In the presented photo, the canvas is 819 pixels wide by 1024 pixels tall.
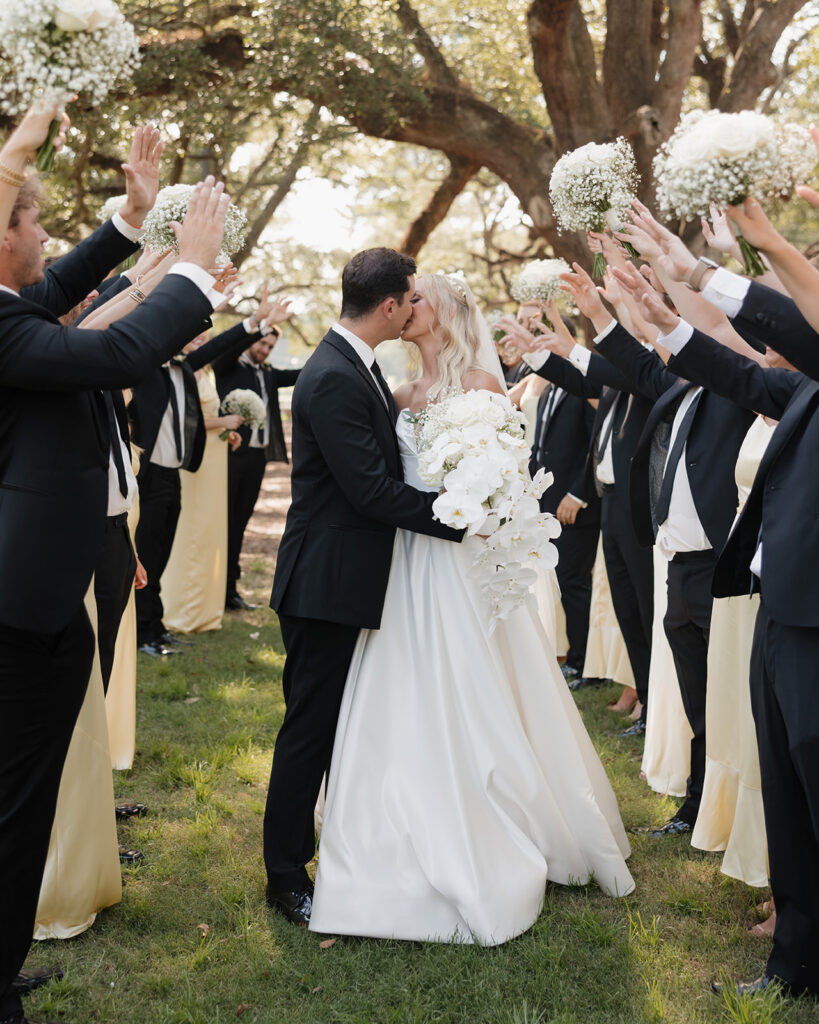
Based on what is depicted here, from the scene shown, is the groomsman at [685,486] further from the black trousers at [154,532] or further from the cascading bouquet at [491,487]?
the black trousers at [154,532]

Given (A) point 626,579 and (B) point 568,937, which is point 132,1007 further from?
(A) point 626,579

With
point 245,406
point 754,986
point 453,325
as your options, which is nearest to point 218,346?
point 245,406

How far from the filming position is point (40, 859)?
3.06 m

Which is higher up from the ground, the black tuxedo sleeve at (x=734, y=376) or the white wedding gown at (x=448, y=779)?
the black tuxedo sleeve at (x=734, y=376)

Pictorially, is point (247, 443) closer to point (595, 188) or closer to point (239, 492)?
point (239, 492)

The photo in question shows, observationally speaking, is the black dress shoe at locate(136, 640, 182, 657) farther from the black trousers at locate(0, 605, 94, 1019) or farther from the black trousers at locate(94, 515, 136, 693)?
the black trousers at locate(0, 605, 94, 1019)

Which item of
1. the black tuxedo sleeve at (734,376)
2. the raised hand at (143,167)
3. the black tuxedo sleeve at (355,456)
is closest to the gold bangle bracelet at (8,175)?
the raised hand at (143,167)

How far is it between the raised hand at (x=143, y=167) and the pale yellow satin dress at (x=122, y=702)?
2368 mm

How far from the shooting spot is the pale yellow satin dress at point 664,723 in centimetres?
509

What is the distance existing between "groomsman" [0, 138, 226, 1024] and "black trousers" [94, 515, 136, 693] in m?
1.32

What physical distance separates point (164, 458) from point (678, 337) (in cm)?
573

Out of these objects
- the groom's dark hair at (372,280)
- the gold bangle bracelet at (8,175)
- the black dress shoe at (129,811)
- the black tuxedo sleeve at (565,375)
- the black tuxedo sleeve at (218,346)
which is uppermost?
the gold bangle bracelet at (8,175)

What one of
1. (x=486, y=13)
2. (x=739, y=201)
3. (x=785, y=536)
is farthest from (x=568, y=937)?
(x=486, y=13)

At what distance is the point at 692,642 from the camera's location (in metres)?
4.66
